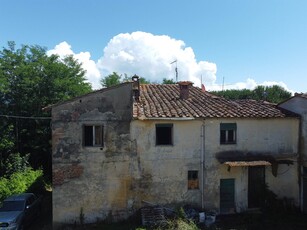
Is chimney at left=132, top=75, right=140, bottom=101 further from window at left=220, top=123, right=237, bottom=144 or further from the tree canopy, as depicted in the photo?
the tree canopy

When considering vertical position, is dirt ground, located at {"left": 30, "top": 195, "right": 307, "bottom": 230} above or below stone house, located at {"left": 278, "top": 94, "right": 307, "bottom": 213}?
below

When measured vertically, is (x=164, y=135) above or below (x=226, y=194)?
above

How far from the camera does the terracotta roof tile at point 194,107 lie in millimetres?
17594

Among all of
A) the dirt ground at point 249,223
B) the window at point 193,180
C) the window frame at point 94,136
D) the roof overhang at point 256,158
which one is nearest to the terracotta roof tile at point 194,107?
the window frame at point 94,136

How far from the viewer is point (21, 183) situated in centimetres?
2200

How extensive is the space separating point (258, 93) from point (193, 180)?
23.8 meters

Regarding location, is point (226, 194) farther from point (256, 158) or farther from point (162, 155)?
point (162, 155)

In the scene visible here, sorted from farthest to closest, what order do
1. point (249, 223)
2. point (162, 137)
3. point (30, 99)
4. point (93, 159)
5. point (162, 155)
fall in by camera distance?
point (30, 99)
point (162, 137)
point (162, 155)
point (93, 159)
point (249, 223)

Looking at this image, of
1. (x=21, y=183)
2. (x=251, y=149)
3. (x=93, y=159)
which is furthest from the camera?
(x=21, y=183)

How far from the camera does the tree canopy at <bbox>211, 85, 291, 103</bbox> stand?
124 feet

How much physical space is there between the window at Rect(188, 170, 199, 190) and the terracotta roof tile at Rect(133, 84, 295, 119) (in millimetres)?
3149

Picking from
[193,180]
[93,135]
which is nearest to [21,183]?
[93,135]

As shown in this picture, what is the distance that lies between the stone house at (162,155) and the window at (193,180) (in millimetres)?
54

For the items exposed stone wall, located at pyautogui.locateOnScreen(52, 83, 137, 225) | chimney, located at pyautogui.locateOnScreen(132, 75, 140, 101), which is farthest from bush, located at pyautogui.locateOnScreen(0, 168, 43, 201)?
chimney, located at pyautogui.locateOnScreen(132, 75, 140, 101)
